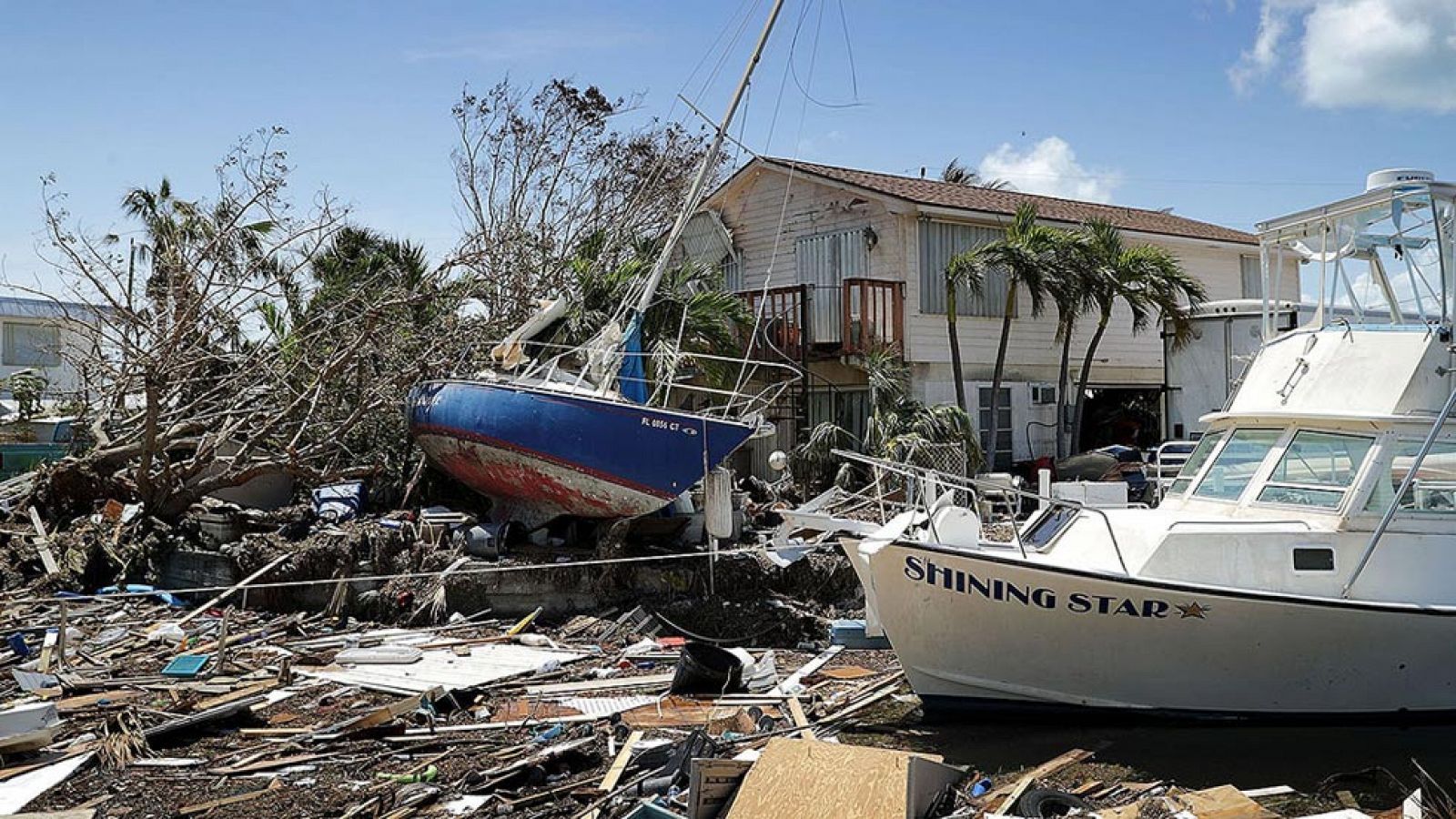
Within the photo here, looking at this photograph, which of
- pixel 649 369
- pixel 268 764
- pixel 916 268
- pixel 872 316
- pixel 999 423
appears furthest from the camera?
Answer: pixel 999 423

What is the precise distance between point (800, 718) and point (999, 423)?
12.6m

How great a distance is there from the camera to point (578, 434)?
43.8ft

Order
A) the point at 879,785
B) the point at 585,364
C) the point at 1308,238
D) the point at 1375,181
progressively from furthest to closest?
1. the point at 585,364
2. the point at 1308,238
3. the point at 1375,181
4. the point at 879,785

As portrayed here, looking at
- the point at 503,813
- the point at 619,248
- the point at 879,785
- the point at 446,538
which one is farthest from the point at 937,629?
the point at 619,248

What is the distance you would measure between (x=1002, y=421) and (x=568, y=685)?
40.7 feet

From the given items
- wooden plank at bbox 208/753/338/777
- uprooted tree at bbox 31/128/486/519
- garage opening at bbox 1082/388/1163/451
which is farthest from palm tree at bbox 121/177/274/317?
garage opening at bbox 1082/388/1163/451

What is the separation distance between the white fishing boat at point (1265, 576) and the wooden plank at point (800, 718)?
0.92 metres

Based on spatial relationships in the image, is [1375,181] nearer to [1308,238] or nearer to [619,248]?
[1308,238]

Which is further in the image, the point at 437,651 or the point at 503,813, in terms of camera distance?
the point at 437,651

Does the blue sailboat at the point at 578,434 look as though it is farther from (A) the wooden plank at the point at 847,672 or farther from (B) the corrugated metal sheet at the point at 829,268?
(B) the corrugated metal sheet at the point at 829,268

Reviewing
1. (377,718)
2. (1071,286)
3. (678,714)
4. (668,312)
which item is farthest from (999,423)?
(377,718)

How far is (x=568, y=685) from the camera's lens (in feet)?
33.4

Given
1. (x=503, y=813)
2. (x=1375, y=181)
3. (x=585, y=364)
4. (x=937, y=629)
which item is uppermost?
(x=1375, y=181)

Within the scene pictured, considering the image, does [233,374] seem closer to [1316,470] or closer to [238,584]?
[238,584]
